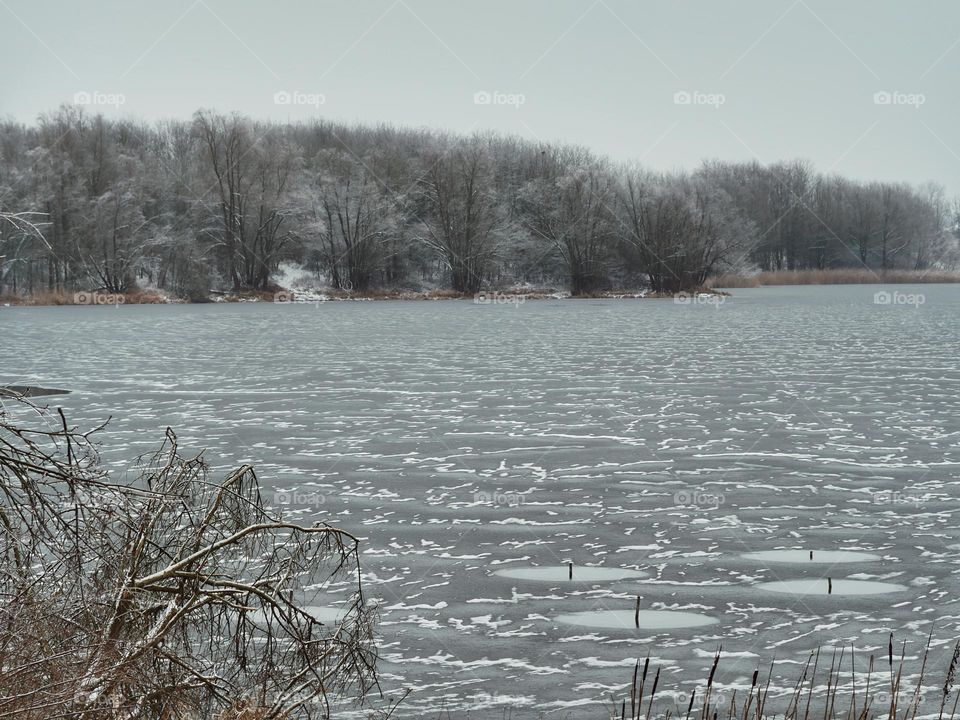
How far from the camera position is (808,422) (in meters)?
14.7

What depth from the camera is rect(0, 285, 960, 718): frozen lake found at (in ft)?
21.4

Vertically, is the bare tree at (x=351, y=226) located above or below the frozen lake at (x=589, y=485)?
above

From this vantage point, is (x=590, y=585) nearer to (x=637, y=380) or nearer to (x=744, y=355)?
(x=637, y=380)

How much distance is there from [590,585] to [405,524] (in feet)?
7.16

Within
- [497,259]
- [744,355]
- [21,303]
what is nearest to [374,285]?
[497,259]

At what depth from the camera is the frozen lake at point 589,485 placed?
652 cm

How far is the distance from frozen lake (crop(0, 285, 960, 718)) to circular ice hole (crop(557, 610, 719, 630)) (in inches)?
1.5

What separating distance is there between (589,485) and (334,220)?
64442 millimetres

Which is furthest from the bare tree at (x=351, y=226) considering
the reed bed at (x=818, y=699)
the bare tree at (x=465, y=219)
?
the reed bed at (x=818, y=699)

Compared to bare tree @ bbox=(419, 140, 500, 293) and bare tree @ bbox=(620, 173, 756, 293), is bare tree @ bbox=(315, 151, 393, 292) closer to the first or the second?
bare tree @ bbox=(419, 140, 500, 293)

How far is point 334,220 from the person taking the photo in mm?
73438

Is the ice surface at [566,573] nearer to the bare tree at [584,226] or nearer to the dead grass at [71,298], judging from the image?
the dead grass at [71,298]

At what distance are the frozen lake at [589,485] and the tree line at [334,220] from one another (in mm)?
42054

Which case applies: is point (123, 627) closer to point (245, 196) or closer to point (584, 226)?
point (584, 226)
